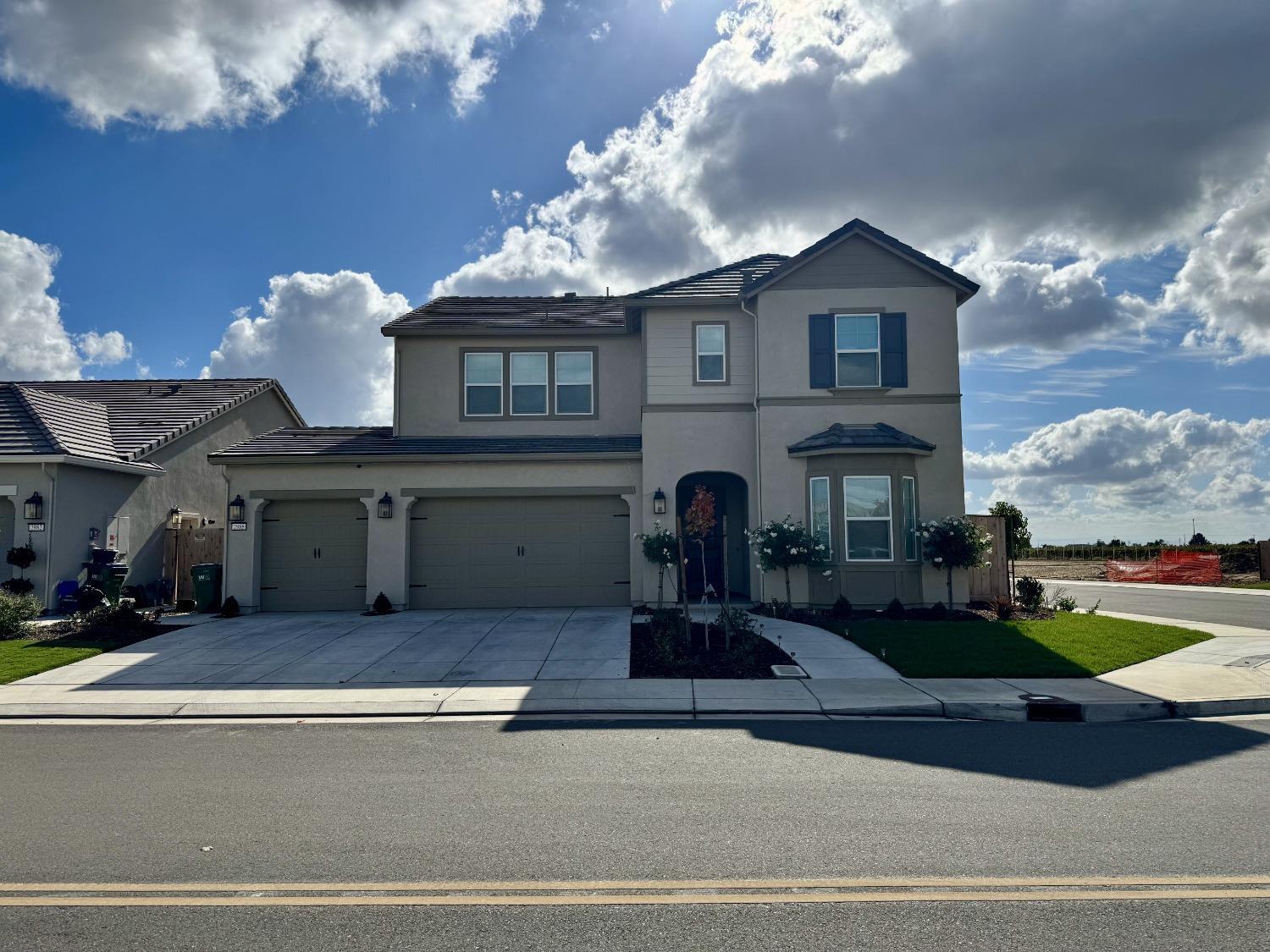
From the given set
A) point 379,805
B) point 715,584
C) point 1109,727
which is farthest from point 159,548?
point 1109,727

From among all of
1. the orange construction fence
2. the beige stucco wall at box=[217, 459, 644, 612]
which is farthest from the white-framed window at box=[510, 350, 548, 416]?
the orange construction fence

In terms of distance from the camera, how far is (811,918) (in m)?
3.94

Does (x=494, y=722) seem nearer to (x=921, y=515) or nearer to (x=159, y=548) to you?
(x=921, y=515)

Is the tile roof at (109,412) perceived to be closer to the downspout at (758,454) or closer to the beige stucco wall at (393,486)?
the beige stucco wall at (393,486)

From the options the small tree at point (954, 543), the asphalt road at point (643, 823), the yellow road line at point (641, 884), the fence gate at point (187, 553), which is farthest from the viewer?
the fence gate at point (187, 553)

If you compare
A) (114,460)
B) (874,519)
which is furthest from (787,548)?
(114,460)

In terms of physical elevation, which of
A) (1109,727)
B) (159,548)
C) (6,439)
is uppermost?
(6,439)

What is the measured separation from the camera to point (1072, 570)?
38.0m

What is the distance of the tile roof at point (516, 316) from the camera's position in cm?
1875

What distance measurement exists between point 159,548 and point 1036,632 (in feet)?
62.2

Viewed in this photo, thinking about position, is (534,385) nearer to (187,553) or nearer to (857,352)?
(857,352)

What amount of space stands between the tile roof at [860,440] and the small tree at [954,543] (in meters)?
1.52

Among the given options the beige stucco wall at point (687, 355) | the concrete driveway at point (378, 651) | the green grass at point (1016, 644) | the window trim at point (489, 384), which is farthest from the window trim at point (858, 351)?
the window trim at point (489, 384)

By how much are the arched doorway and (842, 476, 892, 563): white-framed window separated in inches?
101
